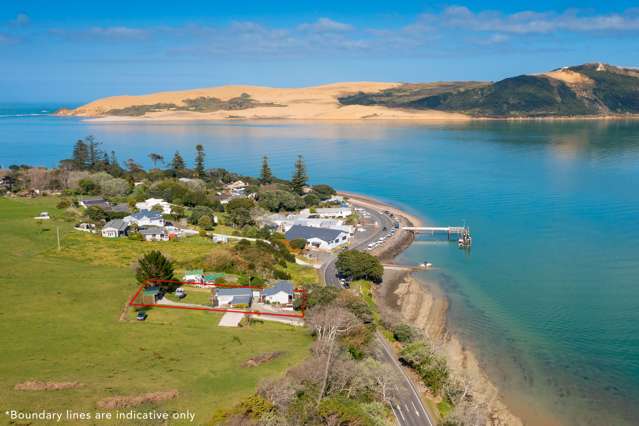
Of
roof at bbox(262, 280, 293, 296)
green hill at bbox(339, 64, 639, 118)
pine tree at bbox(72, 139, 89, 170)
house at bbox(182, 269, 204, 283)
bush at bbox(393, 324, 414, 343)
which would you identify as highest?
green hill at bbox(339, 64, 639, 118)

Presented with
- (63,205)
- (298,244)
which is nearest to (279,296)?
(298,244)

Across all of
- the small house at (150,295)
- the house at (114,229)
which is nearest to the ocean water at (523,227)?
the small house at (150,295)

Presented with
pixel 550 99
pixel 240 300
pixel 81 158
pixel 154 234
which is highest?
pixel 550 99

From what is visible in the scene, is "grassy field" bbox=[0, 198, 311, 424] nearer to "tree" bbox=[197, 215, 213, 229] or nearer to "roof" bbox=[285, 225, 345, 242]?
"tree" bbox=[197, 215, 213, 229]

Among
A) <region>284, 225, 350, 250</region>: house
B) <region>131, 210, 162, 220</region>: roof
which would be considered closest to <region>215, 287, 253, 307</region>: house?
<region>284, 225, 350, 250</region>: house

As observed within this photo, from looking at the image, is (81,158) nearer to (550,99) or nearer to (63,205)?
(63,205)
